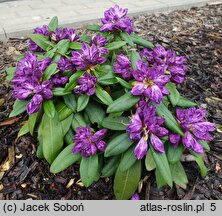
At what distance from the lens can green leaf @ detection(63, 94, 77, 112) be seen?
95.7 inches

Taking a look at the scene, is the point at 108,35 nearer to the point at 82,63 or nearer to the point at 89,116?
the point at 82,63

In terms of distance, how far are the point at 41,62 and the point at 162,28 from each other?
8.99 feet

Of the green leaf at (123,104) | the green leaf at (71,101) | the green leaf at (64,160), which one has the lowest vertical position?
the green leaf at (64,160)

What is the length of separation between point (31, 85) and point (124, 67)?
24.8 inches

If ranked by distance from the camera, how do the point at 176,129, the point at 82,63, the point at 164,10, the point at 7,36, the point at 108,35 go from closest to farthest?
the point at 176,129 → the point at 82,63 → the point at 108,35 → the point at 7,36 → the point at 164,10

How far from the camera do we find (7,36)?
15.5 feet

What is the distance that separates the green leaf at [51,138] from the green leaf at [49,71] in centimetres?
28

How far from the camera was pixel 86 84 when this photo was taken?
2312 mm

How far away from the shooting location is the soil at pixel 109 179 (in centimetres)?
257

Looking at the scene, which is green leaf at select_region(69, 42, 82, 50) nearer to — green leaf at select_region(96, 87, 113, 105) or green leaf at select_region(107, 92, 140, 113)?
green leaf at select_region(96, 87, 113, 105)

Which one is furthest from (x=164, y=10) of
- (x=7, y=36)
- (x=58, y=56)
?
(x=58, y=56)

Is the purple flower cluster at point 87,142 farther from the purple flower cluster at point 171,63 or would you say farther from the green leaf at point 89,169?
the purple flower cluster at point 171,63

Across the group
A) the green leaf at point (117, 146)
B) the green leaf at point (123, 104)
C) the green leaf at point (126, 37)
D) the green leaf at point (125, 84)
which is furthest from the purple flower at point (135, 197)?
the green leaf at point (126, 37)

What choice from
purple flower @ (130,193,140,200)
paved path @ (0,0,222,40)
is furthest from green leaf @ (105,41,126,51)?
paved path @ (0,0,222,40)
